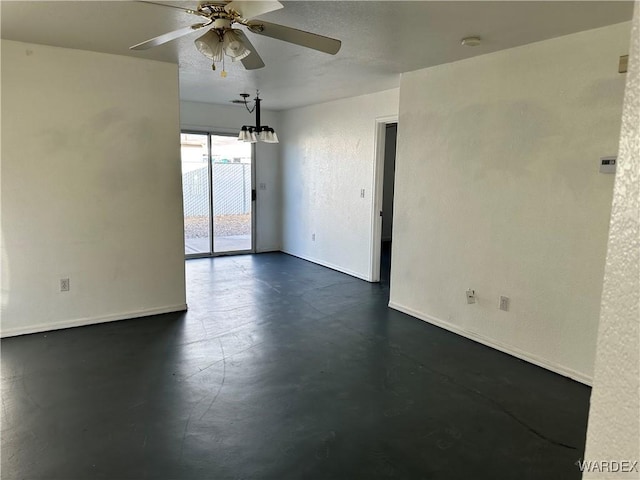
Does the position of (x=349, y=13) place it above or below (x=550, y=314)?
above

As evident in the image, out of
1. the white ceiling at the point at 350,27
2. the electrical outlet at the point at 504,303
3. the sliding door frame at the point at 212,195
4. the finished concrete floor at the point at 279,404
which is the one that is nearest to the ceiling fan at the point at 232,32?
the white ceiling at the point at 350,27

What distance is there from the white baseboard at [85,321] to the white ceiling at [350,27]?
2394 mm

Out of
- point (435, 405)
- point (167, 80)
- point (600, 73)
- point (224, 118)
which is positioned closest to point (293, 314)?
point (435, 405)

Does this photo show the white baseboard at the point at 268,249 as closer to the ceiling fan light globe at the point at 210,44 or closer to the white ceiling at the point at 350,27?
the white ceiling at the point at 350,27

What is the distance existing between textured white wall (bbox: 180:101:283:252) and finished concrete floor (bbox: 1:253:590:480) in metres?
3.51

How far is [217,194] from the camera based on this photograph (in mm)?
7176

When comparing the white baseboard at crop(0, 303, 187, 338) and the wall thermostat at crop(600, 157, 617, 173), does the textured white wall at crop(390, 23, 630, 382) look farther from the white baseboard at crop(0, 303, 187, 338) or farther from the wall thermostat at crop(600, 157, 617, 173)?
the white baseboard at crop(0, 303, 187, 338)

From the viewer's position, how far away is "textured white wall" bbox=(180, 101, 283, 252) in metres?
6.69

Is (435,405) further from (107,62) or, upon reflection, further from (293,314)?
(107,62)

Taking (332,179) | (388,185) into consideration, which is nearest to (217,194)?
(332,179)

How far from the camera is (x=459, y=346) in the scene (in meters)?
3.62

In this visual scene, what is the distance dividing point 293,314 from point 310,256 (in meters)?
2.64

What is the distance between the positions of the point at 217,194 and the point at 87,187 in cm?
339

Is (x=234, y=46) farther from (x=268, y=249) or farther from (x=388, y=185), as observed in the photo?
(x=388, y=185)
